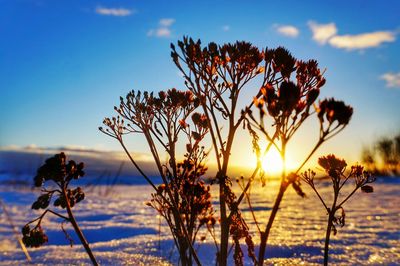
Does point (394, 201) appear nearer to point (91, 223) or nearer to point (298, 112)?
point (91, 223)

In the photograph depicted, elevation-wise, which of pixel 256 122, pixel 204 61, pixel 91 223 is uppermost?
pixel 204 61

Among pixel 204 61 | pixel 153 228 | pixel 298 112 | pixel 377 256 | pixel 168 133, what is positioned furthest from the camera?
pixel 153 228

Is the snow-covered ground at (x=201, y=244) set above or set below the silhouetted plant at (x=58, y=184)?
below

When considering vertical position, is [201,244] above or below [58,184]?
below

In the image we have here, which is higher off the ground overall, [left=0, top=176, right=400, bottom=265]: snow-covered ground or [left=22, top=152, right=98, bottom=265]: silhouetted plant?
[left=22, top=152, right=98, bottom=265]: silhouetted plant

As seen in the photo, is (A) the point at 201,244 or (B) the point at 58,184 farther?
(A) the point at 201,244

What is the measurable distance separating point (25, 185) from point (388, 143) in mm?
19000

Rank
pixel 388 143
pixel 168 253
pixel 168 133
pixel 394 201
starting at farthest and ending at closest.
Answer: pixel 388 143 → pixel 394 201 → pixel 168 253 → pixel 168 133

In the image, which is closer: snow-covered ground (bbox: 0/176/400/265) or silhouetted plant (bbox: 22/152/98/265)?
silhouetted plant (bbox: 22/152/98/265)

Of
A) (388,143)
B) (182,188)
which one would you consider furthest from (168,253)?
(388,143)

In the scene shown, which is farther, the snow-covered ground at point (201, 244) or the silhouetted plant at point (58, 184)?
the snow-covered ground at point (201, 244)

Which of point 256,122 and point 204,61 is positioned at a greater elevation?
point 204,61

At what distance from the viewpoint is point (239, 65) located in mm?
2303

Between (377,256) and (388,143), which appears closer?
(377,256)
